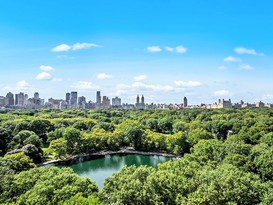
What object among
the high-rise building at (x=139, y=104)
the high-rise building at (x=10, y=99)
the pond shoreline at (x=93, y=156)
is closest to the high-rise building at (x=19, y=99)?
the high-rise building at (x=10, y=99)

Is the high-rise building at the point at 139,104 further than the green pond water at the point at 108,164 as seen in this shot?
Yes

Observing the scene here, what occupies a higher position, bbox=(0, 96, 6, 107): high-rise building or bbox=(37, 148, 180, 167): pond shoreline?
bbox=(0, 96, 6, 107): high-rise building

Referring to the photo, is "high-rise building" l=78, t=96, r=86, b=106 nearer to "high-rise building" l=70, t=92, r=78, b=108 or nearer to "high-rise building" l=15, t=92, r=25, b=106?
"high-rise building" l=70, t=92, r=78, b=108

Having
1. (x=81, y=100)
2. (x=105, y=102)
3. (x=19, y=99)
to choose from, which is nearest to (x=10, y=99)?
(x=19, y=99)

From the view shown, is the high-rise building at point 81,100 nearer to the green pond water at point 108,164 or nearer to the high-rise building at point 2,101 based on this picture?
the high-rise building at point 2,101

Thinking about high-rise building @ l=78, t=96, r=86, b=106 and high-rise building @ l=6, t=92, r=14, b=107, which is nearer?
high-rise building @ l=6, t=92, r=14, b=107

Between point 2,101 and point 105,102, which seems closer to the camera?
point 2,101

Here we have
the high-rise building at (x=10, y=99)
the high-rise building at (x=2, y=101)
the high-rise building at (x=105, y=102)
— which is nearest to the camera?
the high-rise building at (x=2, y=101)

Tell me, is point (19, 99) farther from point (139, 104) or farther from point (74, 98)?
point (139, 104)

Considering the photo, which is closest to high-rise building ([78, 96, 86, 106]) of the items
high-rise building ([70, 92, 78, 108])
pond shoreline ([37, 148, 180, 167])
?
high-rise building ([70, 92, 78, 108])
